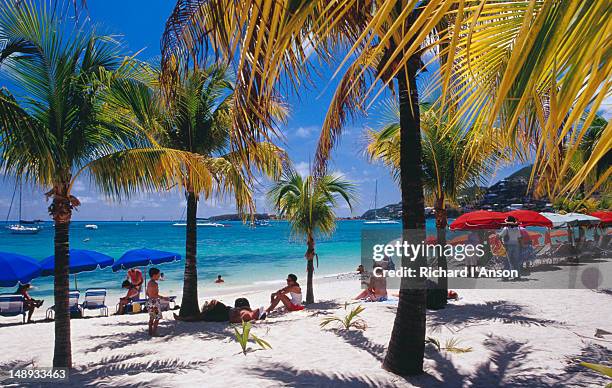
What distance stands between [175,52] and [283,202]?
10008 mm

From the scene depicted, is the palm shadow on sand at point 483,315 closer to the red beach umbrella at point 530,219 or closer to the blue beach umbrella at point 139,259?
the red beach umbrella at point 530,219

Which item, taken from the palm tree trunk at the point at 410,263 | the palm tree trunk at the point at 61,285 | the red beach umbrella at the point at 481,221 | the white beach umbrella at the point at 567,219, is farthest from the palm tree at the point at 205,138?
the white beach umbrella at the point at 567,219

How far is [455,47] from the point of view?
3.92 ft

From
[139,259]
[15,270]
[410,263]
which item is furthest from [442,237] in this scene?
[15,270]

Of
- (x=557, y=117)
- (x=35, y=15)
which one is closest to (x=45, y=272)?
(x=35, y=15)

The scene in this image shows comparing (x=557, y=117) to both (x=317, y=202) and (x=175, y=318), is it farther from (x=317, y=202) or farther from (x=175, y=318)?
(x=317, y=202)

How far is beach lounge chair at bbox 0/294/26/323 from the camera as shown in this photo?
37.4 feet

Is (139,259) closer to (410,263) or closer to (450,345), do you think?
(450,345)

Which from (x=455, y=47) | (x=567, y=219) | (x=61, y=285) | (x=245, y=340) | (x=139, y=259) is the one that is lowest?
(x=245, y=340)

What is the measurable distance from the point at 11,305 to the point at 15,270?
1222 millimetres

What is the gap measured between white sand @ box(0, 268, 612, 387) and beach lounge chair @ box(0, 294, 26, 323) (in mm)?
2376

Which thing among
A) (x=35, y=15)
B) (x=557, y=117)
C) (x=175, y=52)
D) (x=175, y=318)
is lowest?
(x=175, y=318)

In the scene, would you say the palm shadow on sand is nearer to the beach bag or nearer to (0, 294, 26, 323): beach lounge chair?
the beach bag

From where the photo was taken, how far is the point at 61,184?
5969 millimetres
